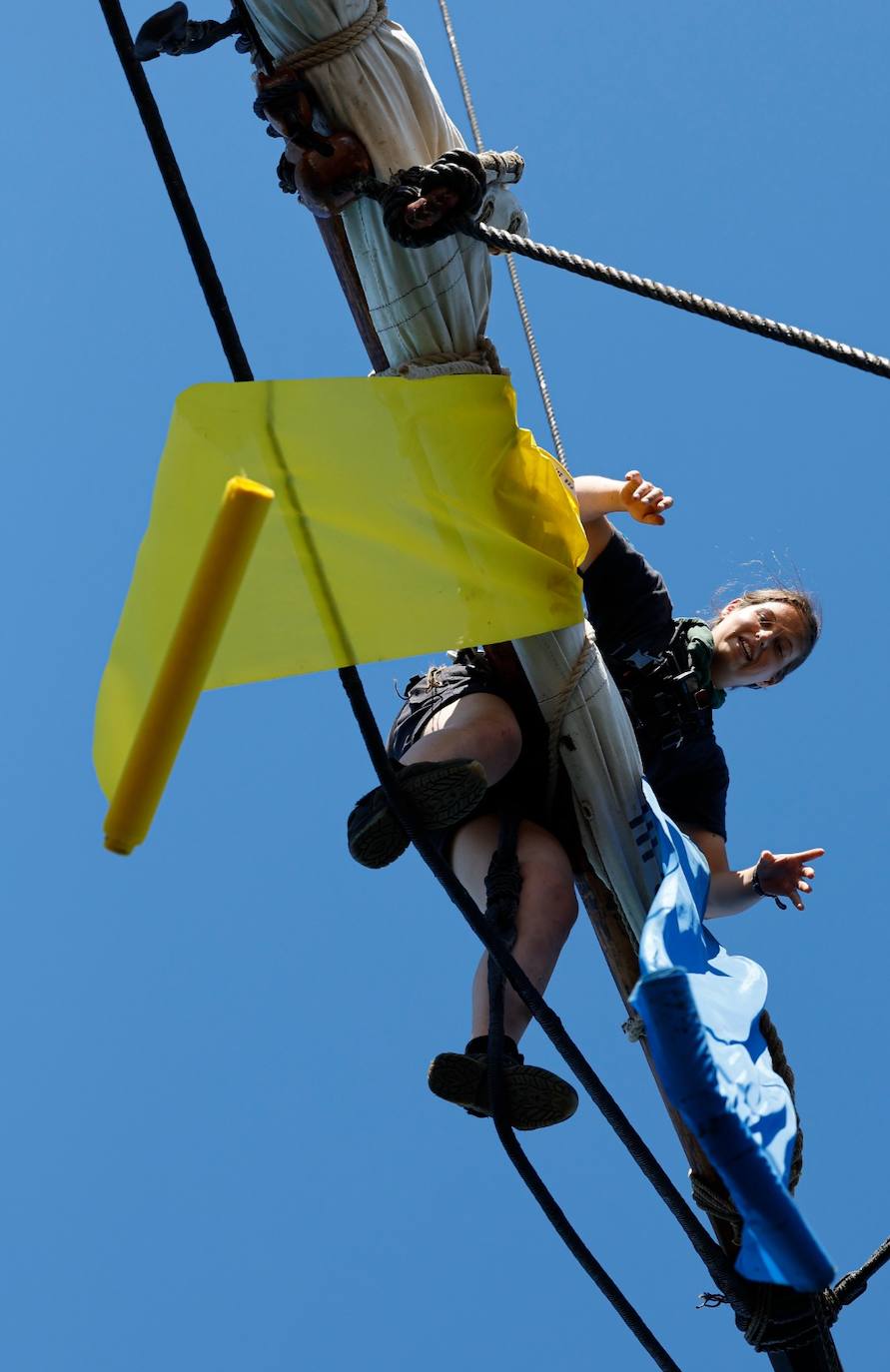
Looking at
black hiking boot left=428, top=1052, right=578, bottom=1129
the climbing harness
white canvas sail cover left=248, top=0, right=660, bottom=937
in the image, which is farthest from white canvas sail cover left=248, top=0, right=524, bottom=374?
black hiking boot left=428, top=1052, right=578, bottom=1129

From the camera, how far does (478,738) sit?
12.0ft

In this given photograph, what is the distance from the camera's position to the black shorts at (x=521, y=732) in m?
3.86

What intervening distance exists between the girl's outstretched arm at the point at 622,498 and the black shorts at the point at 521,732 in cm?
44

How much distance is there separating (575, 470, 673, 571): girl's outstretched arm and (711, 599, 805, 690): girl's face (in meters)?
0.47

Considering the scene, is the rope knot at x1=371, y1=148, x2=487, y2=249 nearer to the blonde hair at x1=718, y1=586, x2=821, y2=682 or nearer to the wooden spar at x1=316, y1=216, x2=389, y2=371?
the wooden spar at x1=316, y1=216, x2=389, y2=371

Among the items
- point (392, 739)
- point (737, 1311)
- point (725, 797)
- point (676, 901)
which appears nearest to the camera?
point (676, 901)

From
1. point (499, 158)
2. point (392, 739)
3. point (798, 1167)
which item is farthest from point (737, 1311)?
point (499, 158)

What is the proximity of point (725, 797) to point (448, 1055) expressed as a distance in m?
1.39

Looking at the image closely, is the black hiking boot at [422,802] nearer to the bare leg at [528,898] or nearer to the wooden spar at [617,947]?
the bare leg at [528,898]

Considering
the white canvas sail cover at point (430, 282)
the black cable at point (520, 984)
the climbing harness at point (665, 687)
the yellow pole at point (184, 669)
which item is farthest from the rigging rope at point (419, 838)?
the climbing harness at point (665, 687)

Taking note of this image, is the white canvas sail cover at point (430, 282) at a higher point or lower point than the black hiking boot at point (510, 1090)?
higher

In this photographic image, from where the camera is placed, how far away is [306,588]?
10.2 ft

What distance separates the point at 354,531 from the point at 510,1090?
1109 millimetres

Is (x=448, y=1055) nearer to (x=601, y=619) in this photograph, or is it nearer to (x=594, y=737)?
(x=594, y=737)
